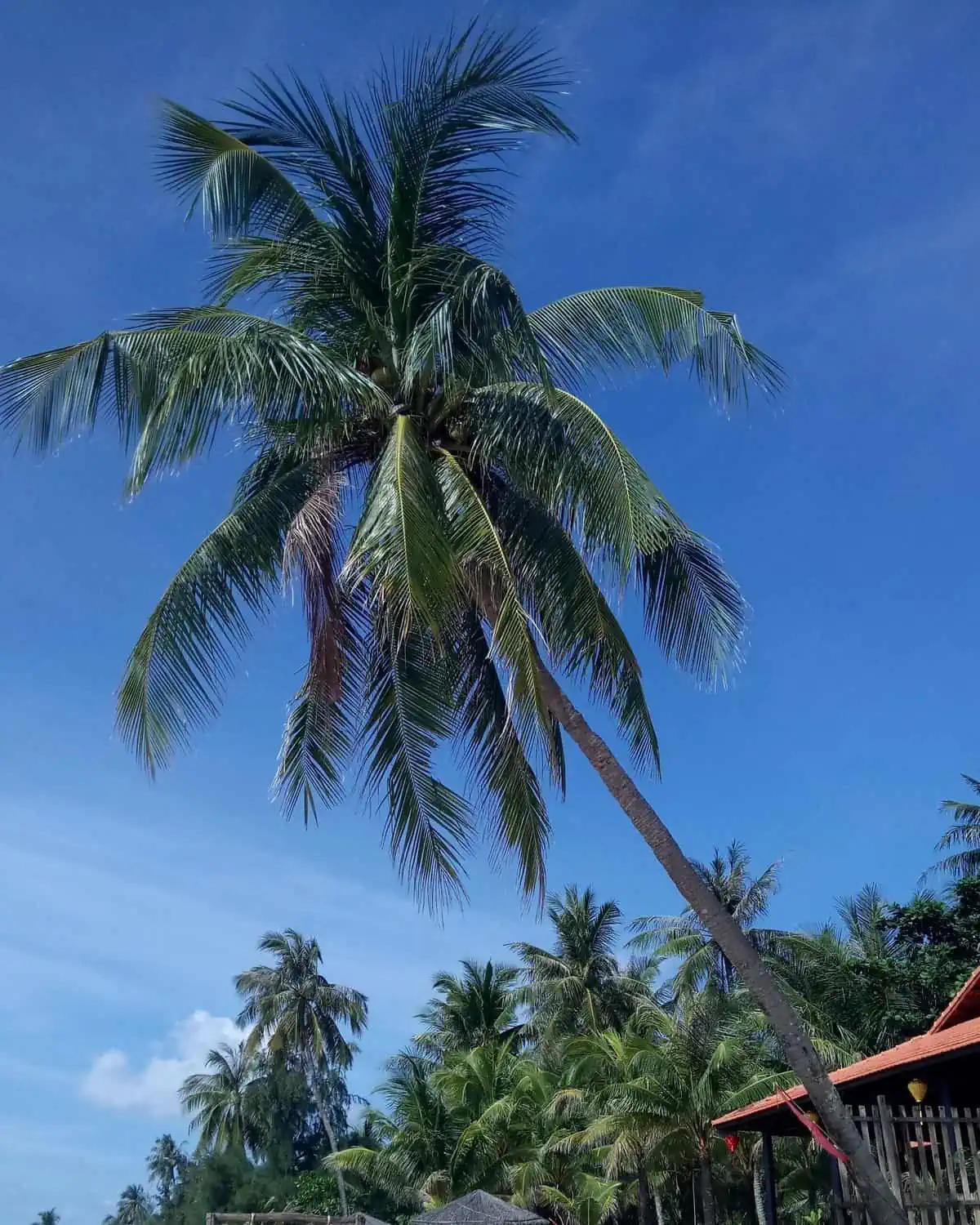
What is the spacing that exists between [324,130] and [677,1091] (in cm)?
1747

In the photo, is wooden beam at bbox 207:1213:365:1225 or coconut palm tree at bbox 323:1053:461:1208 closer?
wooden beam at bbox 207:1213:365:1225

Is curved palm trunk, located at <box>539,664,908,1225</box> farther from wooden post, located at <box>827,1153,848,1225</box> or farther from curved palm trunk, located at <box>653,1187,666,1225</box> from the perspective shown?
curved palm trunk, located at <box>653,1187,666,1225</box>

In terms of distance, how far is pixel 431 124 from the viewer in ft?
32.6

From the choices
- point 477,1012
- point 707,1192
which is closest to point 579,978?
point 477,1012

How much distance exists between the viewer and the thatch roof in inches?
803

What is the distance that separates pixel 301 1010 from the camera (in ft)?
148

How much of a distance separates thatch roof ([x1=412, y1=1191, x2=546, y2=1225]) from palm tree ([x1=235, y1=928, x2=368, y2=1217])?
24555mm

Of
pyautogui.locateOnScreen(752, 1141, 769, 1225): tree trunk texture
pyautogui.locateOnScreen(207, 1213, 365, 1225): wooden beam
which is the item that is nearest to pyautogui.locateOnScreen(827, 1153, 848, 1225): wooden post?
pyautogui.locateOnScreen(207, 1213, 365, 1225): wooden beam

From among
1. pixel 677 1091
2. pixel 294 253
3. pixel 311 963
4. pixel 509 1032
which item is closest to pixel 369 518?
pixel 294 253

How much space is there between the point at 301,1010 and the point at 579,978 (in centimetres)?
1242

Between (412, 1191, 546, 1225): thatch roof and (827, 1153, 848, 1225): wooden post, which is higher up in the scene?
(412, 1191, 546, 1225): thatch roof

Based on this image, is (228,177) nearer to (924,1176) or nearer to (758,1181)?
(924,1176)

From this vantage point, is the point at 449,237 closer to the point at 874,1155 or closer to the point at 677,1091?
the point at 874,1155

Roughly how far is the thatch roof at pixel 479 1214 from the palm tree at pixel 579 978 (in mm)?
15668
